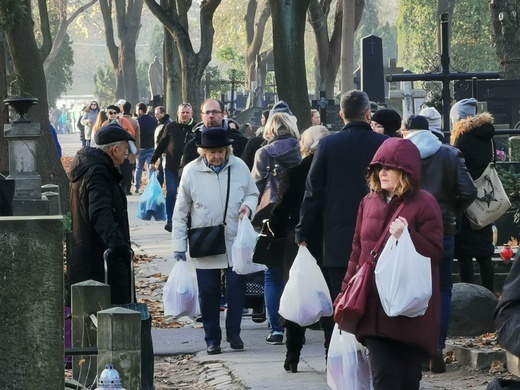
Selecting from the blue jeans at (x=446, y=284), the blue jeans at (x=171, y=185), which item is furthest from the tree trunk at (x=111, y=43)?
the blue jeans at (x=446, y=284)

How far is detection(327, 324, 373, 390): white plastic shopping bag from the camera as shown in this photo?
7.70m

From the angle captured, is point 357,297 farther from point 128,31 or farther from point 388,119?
point 128,31

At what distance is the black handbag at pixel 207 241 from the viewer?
10.6 metres

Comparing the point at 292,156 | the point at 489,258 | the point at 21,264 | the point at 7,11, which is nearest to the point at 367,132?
the point at 292,156

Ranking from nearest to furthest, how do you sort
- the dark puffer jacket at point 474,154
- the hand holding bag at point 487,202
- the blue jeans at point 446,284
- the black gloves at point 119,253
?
the black gloves at point 119,253 < the blue jeans at point 446,284 < the hand holding bag at point 487,202 < the dark puffer jacket at point 474,154

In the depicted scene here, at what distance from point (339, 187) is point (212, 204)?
1870 millimetres

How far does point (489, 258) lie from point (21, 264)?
22.5 feet

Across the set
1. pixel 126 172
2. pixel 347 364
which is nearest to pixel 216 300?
pixel 347 364

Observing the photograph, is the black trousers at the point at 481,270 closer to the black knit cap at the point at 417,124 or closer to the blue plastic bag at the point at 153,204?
the black knit cap at the point at 417,124

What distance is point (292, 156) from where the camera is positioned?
1154 cm

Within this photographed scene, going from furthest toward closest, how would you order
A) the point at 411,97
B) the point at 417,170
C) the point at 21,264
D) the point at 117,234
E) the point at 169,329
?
the point at 411,97 → the point at 169,329 → the point at 117,234 → the point at 417,170 → the point at 21,264

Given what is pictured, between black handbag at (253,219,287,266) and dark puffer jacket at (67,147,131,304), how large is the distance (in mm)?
1587

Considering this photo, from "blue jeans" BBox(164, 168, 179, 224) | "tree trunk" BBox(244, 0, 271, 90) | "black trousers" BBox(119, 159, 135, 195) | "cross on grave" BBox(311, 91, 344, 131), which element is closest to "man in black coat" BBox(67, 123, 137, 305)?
"blue jeans" BBox(164, 168, 179, 224)

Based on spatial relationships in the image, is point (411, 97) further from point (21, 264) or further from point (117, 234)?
point (21, 264)
